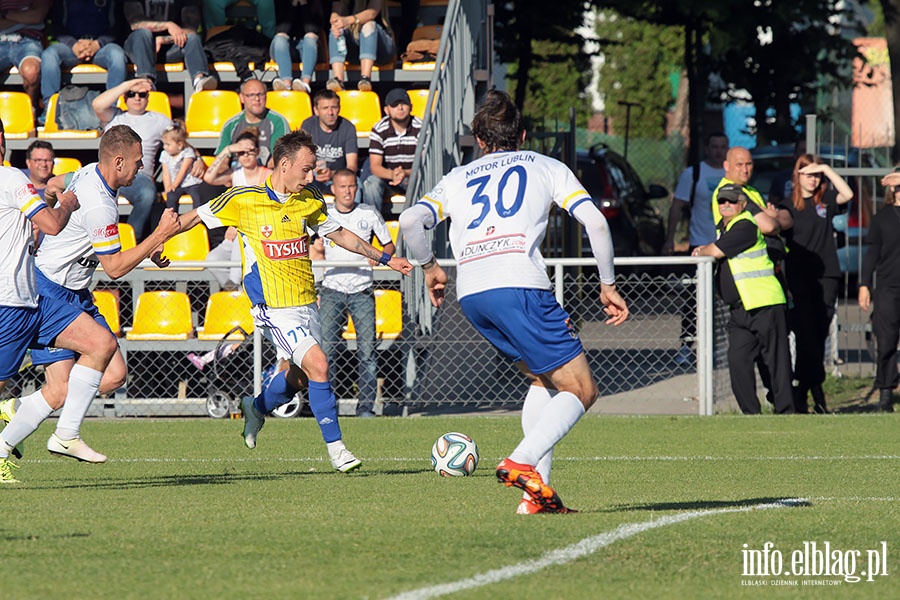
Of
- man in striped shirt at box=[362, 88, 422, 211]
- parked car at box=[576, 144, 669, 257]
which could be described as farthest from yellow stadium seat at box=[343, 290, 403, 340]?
parked car at box=[576, 144, 669, 257]

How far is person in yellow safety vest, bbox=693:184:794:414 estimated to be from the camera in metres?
12.7

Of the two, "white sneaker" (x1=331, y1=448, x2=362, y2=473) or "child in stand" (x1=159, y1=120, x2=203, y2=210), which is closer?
"white sneaker" (x1=331, y1=448, x2=362, y2=473)

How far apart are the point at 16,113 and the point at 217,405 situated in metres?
5.30

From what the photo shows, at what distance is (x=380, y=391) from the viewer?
45.7 ft

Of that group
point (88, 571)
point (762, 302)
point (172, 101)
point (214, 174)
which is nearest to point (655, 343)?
point (762, 302)

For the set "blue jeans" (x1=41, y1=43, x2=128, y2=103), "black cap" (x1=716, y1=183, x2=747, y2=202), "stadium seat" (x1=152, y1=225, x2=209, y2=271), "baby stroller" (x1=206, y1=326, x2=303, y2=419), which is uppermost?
"blue jeans" (x1=41, y1=43, x2=128, y2=103)

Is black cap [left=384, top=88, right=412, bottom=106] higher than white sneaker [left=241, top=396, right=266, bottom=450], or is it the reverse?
black cap [left=384, top=88, right=412, bottom=106]

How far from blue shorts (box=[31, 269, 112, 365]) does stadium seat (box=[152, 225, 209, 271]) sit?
18.6ft

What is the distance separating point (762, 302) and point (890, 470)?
3.71 meters

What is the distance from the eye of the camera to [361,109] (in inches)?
661

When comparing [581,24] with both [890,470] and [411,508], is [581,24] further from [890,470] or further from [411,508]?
[411,508]

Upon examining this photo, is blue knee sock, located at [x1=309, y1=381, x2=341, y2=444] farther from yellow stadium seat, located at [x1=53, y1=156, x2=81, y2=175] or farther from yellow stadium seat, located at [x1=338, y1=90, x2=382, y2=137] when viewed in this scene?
yellow stadium seat, located at [x1=53, y1=156, x2=81, y2=175]

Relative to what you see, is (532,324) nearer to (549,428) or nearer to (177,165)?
(549,428)

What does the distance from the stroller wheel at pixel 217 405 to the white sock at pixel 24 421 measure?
5049mm
